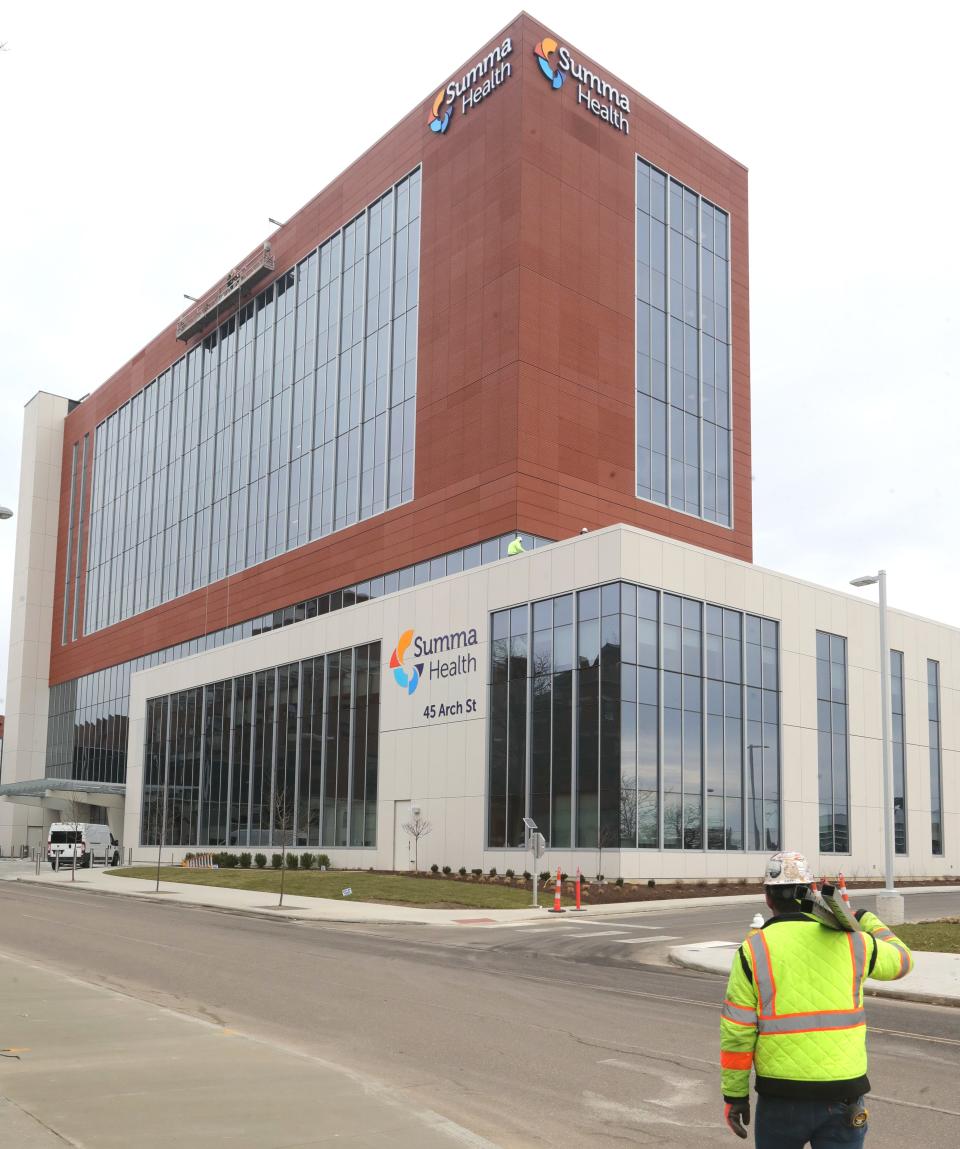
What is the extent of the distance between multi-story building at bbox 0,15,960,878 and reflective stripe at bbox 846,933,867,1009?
1272 inches

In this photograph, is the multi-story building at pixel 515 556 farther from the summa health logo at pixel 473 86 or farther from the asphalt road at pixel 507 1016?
the asphalt road at pixel 507 1016

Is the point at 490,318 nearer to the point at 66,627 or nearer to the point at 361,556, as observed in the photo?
the point at 361,556

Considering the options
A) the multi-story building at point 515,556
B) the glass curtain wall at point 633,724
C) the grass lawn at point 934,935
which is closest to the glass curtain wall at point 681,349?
the multi-story building at point 515,556

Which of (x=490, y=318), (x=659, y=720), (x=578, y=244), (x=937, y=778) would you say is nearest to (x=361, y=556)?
(x=490, y=318)

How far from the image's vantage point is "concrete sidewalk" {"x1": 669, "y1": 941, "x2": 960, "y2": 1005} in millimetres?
15445

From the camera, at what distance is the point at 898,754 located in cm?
4925

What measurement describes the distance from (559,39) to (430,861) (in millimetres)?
34322

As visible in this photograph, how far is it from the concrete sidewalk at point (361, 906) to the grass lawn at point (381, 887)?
547 mm

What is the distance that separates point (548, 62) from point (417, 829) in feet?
104

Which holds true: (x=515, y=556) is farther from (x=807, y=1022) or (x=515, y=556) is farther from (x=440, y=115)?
(x=807, y=1022)

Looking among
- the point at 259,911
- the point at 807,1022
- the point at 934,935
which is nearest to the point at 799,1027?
the point at 807,1022

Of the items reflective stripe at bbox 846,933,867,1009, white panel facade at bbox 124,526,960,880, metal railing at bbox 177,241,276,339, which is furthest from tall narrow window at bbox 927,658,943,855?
reflective stripe at bbox 846,933,867,1009

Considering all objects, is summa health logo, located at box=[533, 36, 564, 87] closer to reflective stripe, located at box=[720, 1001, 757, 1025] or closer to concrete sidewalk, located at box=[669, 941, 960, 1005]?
concrete sidewalk, located at box=[669, 941, 960, 1005]

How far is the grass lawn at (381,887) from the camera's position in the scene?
109ft
